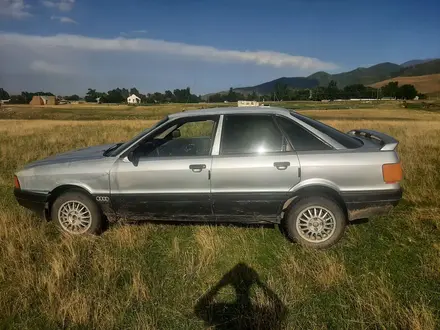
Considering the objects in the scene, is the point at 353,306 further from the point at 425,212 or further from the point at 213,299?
the point at 425,212

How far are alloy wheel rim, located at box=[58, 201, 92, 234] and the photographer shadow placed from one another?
2131 mm

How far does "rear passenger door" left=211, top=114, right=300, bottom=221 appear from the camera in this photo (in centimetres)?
415

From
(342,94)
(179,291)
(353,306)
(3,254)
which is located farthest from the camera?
(342,94)

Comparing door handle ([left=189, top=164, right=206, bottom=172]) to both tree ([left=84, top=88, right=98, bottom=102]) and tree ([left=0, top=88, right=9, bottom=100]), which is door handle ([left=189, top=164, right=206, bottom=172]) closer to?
tree ([left=84, top=88, right=98, bottom=102])

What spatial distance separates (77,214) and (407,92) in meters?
125

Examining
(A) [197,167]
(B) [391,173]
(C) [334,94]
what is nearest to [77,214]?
(A) [197,167]

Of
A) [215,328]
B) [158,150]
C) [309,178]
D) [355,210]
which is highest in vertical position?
[158,150]

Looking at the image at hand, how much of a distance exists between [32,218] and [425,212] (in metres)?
5.93

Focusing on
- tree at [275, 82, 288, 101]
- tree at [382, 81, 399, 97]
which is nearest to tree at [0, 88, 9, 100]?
tree at [275, 82, 288, 101]

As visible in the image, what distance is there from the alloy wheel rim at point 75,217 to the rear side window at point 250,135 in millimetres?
1996

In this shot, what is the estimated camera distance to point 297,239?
4.29 m

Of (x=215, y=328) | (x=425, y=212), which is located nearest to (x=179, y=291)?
(x=215, y=328)

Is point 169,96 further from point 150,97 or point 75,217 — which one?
point 75,217

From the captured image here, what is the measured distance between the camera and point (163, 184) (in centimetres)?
436
